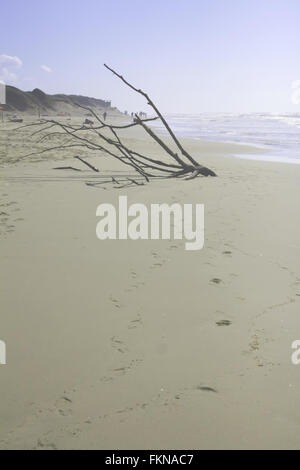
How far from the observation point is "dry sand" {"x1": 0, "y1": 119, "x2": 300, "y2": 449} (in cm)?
140

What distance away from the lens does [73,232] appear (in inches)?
136

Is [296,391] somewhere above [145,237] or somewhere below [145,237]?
below

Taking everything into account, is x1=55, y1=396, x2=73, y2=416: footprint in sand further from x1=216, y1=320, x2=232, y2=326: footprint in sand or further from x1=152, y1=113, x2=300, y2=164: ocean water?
x1=152, y1=113, x2=300, y2=164: ocean water

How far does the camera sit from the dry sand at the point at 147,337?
140 cm

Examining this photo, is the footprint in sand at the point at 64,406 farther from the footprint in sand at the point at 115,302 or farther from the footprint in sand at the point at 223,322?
the footprint in sand at the point at 223,322

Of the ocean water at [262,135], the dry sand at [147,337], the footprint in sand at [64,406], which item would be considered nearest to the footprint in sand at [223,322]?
the dry sand at [147,337]

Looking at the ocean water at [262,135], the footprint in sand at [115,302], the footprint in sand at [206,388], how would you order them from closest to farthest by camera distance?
1. the footprint in sand at [206,388]
2. the footprint in sand at [115,302]
3. the ocean water at [262,135]

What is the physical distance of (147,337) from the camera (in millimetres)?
1937

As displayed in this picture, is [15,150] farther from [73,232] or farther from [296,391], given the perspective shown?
[296,391]

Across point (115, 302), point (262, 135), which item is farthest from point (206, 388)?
point (262, 135)

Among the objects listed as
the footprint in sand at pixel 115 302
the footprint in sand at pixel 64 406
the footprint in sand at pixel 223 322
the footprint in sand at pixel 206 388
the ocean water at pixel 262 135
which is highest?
the ocean water at pixel 262 135
